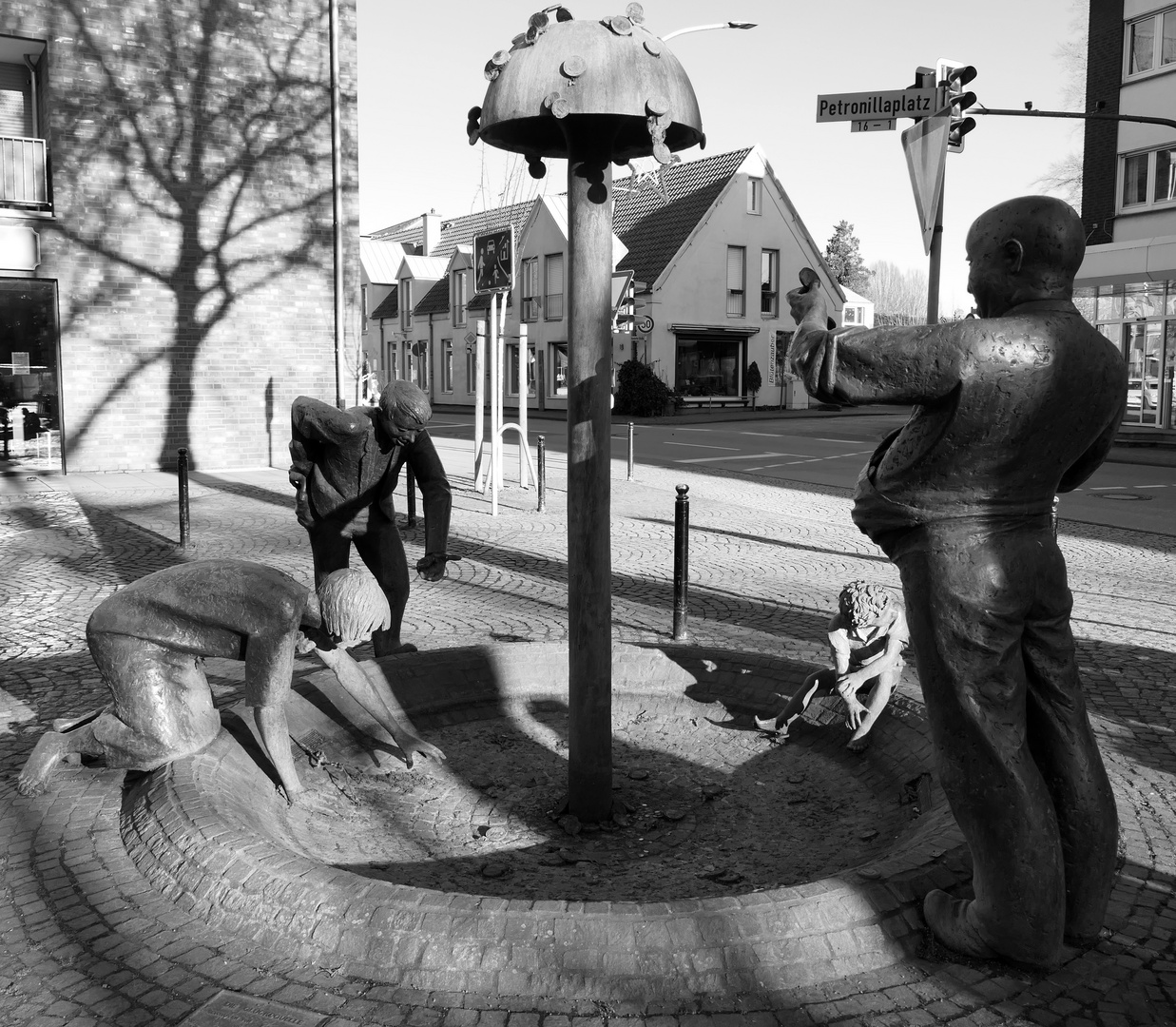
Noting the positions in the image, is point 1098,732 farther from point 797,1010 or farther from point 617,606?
point 617,606

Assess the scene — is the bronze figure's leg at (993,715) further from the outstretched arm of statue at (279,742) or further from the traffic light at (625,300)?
the traffic light at (625,300)

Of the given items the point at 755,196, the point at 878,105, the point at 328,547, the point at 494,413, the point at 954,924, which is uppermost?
the point at 755,196

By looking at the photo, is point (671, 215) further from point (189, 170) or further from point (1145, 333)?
A: point (189, 170)

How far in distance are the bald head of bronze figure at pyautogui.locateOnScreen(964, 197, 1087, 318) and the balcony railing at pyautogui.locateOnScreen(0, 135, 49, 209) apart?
1710 centimetres

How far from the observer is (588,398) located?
13.5 feet

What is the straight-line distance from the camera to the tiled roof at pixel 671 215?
42375 millimetres

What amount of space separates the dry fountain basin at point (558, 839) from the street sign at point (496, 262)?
8041 mm

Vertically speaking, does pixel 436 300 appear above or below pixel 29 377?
above

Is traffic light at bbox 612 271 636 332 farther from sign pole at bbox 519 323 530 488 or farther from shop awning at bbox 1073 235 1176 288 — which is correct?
shop awning at bbox 1073 235 1176 288

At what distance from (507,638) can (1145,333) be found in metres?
25.3

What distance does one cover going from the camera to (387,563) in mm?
5770

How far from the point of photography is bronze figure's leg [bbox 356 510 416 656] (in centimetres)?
568

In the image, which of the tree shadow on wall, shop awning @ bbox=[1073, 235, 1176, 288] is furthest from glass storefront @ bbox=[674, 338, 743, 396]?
the tree shadow on wall

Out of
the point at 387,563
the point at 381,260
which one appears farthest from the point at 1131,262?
the point at 381,260
